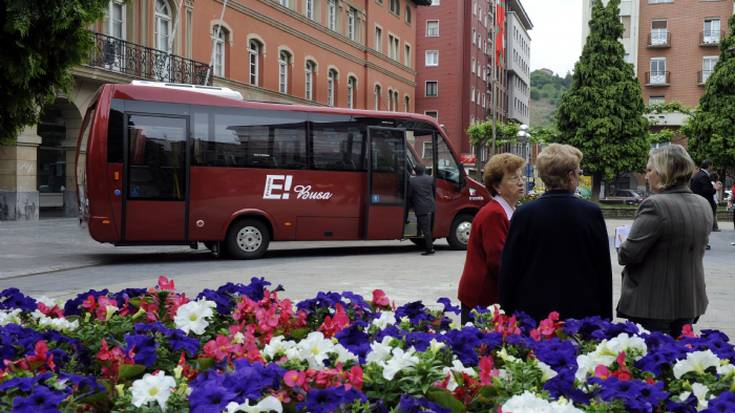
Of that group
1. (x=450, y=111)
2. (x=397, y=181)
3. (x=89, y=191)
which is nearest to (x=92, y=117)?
(x=89, y=191)

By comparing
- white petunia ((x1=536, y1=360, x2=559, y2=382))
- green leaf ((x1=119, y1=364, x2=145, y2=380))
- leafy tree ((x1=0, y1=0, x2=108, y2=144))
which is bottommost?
green leaf ((x1=119, y1=364, x2=145, y2=380))

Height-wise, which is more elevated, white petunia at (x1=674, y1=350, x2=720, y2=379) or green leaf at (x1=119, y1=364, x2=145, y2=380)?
white petunia at (x1=674, y1=350, x2=720, y2=379)

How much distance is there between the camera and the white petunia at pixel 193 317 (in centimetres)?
371

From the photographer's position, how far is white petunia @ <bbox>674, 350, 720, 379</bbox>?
9.60 ft

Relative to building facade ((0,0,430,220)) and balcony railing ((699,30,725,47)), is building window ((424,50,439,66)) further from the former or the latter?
building facade ((0,0,430,220))

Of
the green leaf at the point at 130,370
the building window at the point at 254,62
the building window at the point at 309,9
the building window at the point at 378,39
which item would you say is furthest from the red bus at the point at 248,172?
the building window at the point at 378,39

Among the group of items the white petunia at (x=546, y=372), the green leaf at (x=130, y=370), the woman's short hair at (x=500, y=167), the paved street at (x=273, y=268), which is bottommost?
the paved street at (x=273, y=268)

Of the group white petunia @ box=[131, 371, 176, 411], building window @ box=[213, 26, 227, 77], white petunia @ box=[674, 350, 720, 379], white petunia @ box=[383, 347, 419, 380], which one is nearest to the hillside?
building window @ box=[213, 26, 227, 77]

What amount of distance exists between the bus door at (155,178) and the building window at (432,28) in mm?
57590

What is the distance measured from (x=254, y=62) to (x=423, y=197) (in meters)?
18.7

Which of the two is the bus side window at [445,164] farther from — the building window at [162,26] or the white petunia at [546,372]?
the white petunia at [546,372]

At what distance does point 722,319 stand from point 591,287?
5.08 meters

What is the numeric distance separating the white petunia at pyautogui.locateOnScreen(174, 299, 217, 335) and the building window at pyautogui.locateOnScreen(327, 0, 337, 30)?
36.6 m

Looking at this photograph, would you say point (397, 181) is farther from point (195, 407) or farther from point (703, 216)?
point (195, 407)
